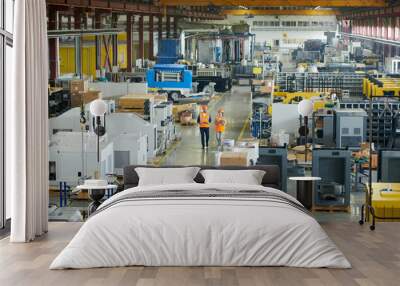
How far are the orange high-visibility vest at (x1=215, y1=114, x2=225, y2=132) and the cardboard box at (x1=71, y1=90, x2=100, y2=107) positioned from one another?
5.73 feet

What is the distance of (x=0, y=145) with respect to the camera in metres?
9.49

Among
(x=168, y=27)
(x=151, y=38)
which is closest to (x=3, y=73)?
(x=151, y=38)

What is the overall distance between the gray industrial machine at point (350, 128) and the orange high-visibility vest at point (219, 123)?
1650 mm

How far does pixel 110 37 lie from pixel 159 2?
937mm

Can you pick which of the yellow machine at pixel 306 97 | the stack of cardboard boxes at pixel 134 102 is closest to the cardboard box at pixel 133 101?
the stack of cardboard boxes at pixel 134 102

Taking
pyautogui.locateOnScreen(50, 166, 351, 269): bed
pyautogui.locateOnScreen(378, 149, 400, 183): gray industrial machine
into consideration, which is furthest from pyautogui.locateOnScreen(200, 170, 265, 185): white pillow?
pyautogui.locateOnScreen(378, 149, 400, 183): gray industrial machine

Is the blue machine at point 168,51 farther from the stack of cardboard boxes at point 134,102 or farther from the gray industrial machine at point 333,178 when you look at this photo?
the gray industrial machine at point 333,178

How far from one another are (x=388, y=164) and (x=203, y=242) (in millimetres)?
5269

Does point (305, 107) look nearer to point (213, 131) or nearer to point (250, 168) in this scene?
point (213, 131)

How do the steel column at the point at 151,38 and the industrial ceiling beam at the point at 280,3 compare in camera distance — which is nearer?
the steel column at the point at 151,38

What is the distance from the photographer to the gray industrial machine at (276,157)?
464 inches

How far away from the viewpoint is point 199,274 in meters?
6.99

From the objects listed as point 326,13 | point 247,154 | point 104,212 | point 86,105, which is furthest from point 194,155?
point 104,212

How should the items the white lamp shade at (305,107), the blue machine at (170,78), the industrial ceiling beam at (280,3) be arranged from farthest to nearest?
1. the industrial ceiling beam at (280,3)
2. the blue machine at (170,78)
3. the white lamp shade at (305,107)
